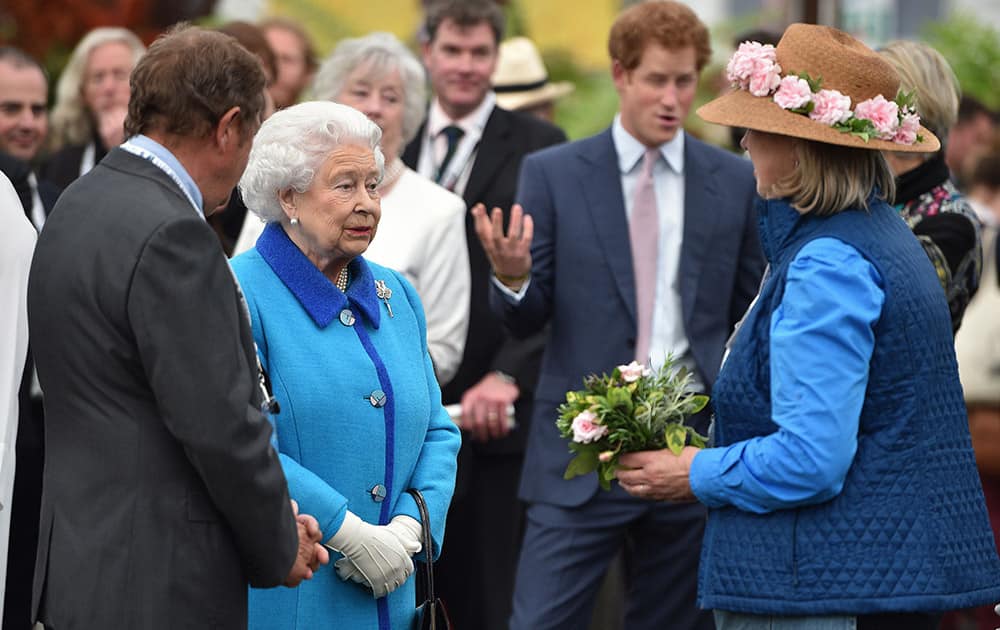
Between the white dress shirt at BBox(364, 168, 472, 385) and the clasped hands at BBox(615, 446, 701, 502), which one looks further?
the white dress shirt at BBox(364, 168, 472, 385)

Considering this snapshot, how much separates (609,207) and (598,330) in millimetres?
479

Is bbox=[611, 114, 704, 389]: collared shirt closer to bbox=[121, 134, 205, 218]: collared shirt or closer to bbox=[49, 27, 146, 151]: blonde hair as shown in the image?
bbox=[121, 134, 205, 218]: collared shirt

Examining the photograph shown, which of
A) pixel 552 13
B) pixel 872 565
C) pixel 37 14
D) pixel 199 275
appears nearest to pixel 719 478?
pixel 872 565

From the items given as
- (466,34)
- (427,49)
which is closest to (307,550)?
(466,34)

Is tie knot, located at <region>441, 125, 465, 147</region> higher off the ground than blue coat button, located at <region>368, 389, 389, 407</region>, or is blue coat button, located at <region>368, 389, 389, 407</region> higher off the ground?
tie knot, located at <region>441, 125, 465, 147</region>

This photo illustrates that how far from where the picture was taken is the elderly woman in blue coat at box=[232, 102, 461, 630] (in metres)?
4.11

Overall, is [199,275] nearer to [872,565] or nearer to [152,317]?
[152,317]

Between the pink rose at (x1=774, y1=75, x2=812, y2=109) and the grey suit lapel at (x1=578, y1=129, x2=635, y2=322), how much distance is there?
64.2 inches

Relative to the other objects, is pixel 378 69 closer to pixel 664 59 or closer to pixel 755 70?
pixel 664 59

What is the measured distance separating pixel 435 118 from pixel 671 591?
2.76 metres

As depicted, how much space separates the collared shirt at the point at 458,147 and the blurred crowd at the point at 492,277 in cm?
1

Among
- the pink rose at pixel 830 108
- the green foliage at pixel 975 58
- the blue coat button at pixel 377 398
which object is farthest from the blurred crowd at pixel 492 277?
the green foliage at pixel 975 58

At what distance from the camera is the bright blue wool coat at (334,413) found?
410 cm

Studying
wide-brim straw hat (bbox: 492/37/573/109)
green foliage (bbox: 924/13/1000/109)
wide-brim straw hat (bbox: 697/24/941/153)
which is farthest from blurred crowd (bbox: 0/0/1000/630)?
green foliage (bbox: 924/13/1000/109)
